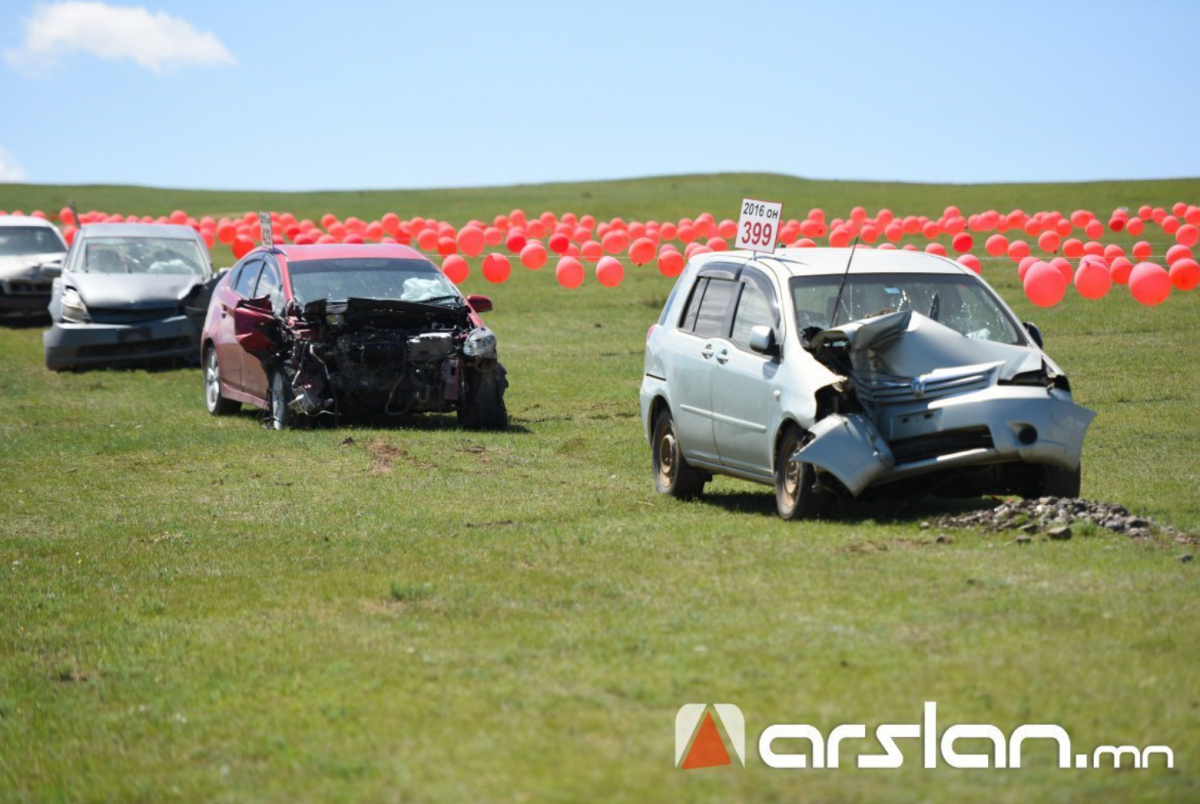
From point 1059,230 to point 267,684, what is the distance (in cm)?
4510

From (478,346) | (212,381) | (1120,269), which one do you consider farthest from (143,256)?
(1120,269)

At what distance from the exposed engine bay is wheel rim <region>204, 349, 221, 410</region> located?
2.21 m

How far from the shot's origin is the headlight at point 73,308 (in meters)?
23.6

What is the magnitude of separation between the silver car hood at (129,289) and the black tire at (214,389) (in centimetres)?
441

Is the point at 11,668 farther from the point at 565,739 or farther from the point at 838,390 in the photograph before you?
the point at 838,390

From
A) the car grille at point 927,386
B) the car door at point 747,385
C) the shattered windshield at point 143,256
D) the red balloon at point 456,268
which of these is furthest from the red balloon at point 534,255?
the car grille at point 927,386

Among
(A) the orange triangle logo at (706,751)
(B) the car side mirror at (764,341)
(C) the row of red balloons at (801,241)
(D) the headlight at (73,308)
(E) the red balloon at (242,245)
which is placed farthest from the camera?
(E) the red balloon at (242,245)

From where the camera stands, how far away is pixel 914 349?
10484 millimetres

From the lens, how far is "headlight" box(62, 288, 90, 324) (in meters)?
23.6

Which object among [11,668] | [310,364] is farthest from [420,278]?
[11,668]

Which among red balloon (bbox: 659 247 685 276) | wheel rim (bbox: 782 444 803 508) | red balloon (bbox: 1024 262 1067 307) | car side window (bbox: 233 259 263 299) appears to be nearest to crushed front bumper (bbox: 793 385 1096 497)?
wheel rim (bbox: 782 444 803 508)

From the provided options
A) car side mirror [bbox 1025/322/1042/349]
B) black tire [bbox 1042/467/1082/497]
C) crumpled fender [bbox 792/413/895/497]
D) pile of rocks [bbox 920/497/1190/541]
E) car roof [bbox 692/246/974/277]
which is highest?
car roof [bbox 692/246/974/277]

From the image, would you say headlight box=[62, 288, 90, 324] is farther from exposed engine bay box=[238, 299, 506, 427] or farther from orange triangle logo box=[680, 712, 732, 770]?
orange triangle logo box=[680, 712, 732, 770]

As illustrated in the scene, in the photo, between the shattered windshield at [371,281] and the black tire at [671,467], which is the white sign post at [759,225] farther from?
the shattered windshield at [371,281]
